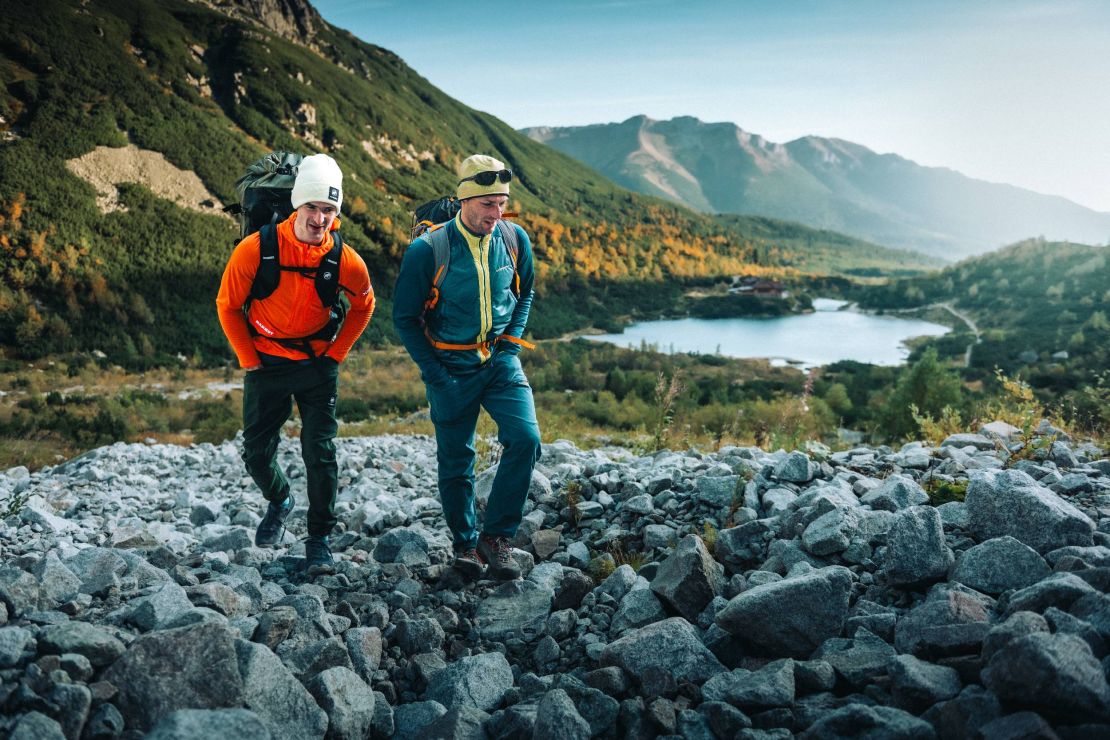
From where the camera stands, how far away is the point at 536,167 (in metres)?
174

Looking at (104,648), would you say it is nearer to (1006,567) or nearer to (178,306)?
(1006,567)

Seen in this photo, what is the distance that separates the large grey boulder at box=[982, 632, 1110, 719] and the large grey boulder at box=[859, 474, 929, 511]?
2.15 m

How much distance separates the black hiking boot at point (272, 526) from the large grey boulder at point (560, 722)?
332 centimetres

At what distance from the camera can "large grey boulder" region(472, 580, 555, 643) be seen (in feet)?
12.6

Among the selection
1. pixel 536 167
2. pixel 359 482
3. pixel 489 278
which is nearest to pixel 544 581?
pixel 489 278

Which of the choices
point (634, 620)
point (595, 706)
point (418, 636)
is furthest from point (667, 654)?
point (418, 636)

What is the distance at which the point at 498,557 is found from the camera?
4.41m

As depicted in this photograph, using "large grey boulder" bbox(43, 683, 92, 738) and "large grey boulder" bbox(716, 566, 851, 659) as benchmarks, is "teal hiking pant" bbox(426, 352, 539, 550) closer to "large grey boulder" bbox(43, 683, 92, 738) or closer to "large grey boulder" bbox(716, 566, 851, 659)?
"large grey boulder" bbox(716, 566, 851, 659)

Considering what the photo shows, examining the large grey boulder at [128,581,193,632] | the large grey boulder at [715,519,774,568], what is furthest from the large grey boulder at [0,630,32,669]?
the large grey boulder at [715,519,774,568]

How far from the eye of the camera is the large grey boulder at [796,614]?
3172 mm

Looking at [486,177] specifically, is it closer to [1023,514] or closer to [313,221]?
[313,221]

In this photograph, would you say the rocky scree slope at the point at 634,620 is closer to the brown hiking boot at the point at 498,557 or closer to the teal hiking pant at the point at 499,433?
the brown hiking boot at the point at 498,557

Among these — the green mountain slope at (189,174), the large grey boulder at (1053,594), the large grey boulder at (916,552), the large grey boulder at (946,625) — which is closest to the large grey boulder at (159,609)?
the large grey boulder at (946,625)

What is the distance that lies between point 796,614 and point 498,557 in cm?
194
